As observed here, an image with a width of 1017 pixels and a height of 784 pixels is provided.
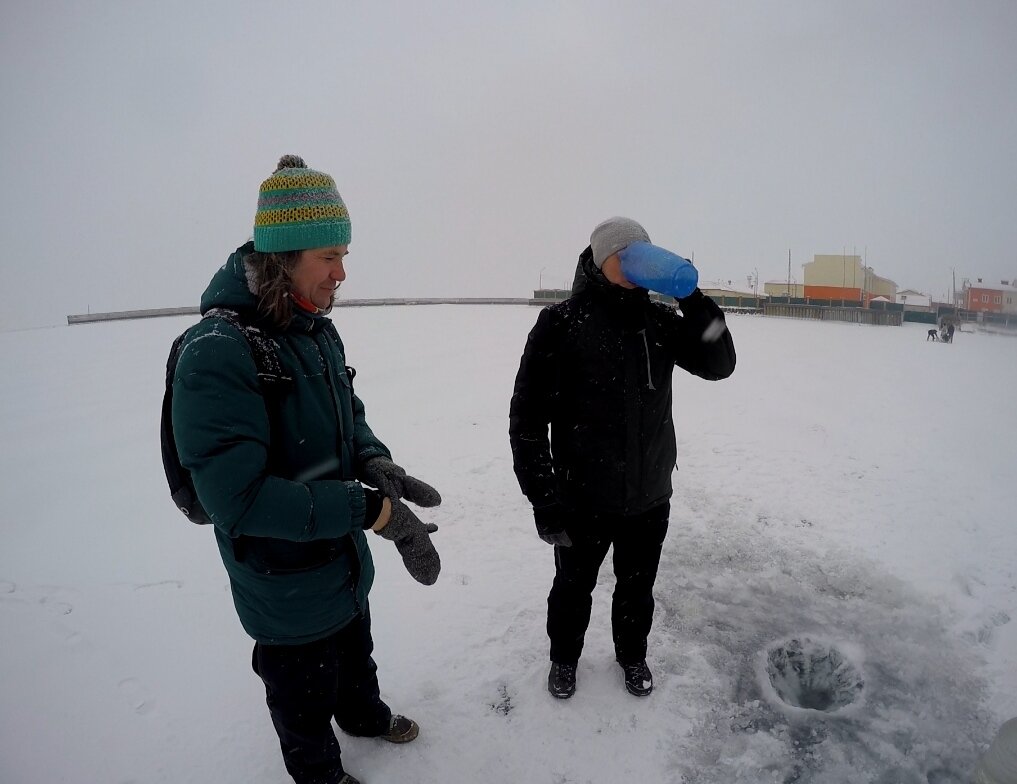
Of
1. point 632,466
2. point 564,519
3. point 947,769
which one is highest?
point 632,466

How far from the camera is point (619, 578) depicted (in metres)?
2.56

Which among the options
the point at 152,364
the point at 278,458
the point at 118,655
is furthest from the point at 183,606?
the point at 152,364

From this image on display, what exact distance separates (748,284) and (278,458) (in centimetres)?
6645

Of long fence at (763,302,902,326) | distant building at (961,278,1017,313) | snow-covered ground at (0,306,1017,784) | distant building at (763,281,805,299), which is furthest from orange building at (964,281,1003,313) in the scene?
snow-covered ground at (0,306,1017,784)

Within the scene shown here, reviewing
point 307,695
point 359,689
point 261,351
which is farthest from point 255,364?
point 359,689

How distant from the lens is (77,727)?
7.70 feet

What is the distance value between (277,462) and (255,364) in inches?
12.3

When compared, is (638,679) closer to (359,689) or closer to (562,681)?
(562,681)

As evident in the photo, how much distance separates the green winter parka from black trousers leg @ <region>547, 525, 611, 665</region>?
94 cm

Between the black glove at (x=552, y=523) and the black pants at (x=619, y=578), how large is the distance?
0.21ft

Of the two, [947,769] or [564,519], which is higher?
[564,519]

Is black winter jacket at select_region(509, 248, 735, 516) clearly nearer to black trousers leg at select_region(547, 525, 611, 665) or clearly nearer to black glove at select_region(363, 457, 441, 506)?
black trousers leg at select_region(547, 525, 611, 665)

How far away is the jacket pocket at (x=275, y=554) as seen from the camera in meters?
1.62

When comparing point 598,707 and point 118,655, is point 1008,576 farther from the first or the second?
point 118,655
